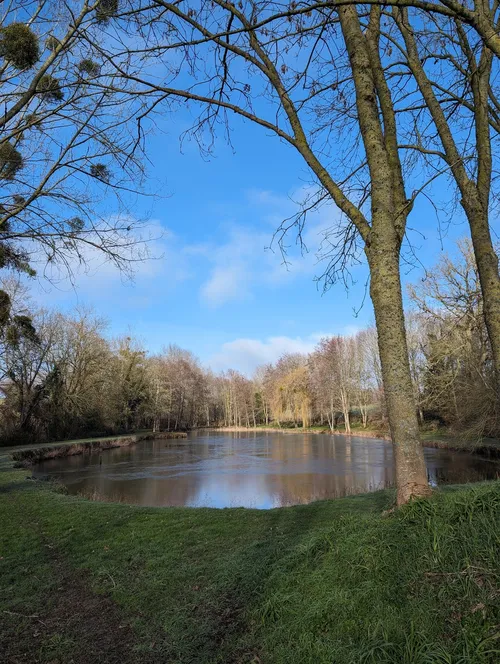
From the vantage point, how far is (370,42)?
17.3 feet

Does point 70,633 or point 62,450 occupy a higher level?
point 70,633

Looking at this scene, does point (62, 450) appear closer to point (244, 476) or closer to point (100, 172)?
point (244, 476)

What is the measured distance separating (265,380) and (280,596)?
70927mm

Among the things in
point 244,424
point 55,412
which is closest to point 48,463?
point 55,412

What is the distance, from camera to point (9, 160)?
8195mm

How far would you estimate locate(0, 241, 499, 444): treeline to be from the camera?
18781mm

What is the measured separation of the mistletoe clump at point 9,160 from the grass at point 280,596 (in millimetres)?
6717

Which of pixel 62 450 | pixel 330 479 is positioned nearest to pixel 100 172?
pixel 330 479

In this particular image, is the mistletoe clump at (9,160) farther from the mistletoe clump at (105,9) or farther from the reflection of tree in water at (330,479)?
the reflection of tree in water at (330,479)

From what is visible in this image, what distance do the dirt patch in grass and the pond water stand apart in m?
7.25

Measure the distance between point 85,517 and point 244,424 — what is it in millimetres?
72756

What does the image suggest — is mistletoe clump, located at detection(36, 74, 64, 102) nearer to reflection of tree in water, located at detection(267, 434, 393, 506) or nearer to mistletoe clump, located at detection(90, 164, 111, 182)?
mistletoe clump, located at detection(90, 164, 111, 182)

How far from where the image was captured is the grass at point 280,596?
7.59 ft

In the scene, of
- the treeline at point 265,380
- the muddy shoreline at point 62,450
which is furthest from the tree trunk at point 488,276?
the muddy shoreline at point 62,450
